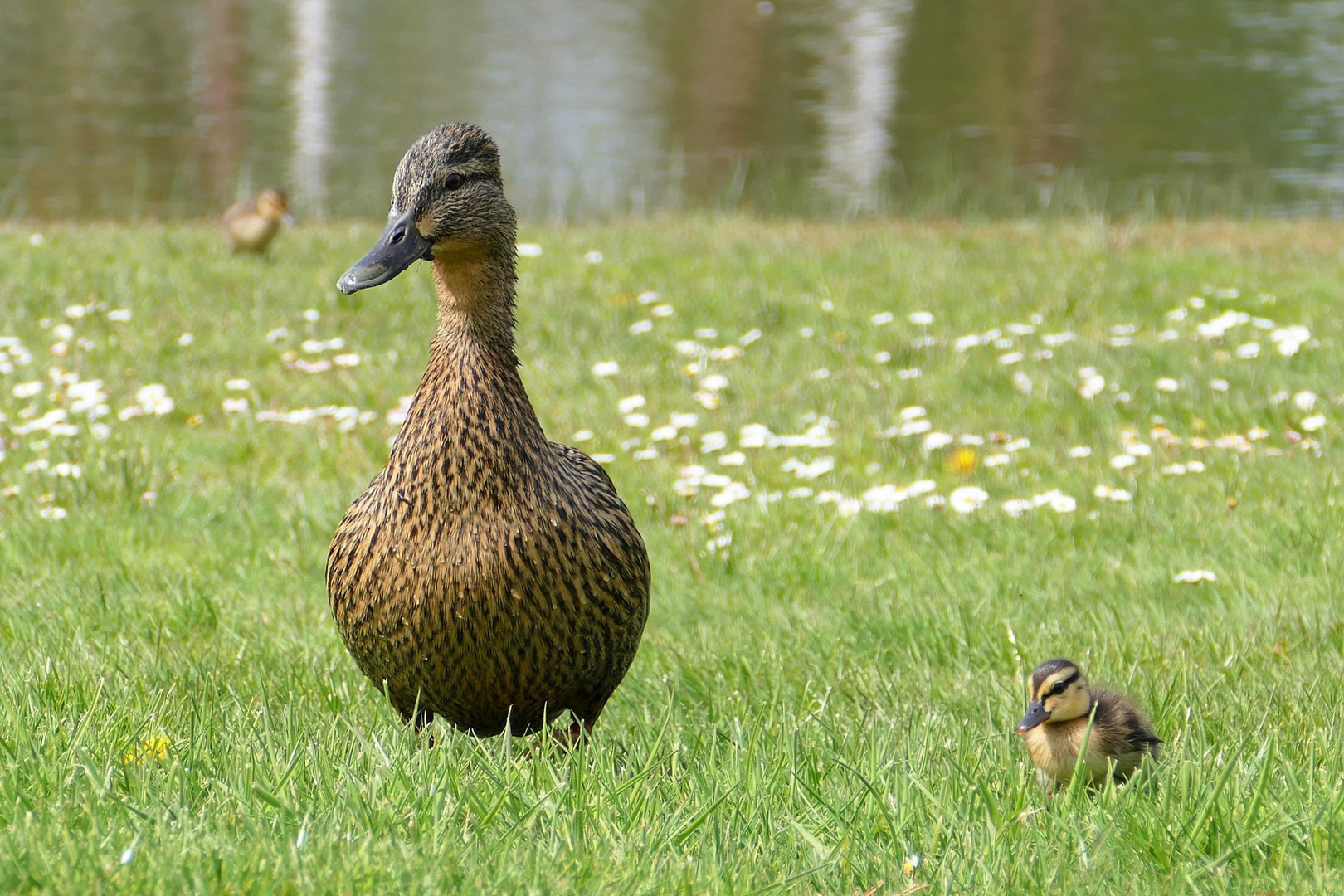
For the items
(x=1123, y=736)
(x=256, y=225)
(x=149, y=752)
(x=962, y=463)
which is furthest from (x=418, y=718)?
(x=256, y=225)

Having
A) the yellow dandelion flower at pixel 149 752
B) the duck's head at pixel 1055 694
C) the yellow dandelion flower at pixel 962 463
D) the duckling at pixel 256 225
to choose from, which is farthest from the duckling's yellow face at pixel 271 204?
the duck's head at pixel 1055 694

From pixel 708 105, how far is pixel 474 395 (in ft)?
63.6

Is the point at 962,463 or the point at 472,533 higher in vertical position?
the point at 472,533

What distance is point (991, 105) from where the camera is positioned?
21688 mm

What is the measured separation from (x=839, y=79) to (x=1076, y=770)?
23000 mm

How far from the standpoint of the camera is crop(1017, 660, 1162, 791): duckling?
3.35 m

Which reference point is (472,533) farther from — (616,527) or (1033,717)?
(1033,717)

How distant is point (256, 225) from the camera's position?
32.6 ft

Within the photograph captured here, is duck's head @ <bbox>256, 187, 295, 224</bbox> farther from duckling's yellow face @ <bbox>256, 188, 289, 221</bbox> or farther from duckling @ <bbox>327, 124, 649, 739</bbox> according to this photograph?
duckling @ <bbox>327, 124, 649, 739</bbox>

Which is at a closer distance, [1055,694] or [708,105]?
[1055,694]

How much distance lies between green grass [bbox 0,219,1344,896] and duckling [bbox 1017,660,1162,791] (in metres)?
0.12

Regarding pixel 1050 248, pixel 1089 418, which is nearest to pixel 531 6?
pixel 1050 248

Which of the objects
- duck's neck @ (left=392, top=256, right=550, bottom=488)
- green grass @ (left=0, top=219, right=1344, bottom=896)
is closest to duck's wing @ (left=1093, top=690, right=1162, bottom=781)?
green grass @ (left=0, top=219, right=1344, bottom=896)

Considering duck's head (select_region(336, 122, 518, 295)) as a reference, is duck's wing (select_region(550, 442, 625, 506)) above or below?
below
